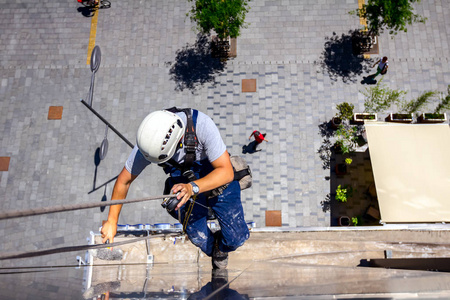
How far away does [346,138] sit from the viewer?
10633 millimetres

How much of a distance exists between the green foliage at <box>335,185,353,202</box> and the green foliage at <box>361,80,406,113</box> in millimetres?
2749

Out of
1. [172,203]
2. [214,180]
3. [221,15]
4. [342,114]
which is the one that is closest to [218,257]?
[214,180]

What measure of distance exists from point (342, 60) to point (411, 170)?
5103mm

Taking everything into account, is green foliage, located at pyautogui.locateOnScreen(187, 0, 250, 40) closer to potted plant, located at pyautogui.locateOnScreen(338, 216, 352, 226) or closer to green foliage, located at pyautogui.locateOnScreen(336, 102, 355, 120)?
green foliage, located at pyautogui.locateOnScreen(336, 102, 355, 120)

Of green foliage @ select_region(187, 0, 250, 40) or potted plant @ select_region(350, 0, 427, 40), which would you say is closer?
potted plant @ select_region(350, 0, 427, 40)

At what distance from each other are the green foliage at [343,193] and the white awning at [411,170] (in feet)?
4.67

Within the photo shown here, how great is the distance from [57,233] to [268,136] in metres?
7.90

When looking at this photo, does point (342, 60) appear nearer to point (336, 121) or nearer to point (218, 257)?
point (336, 121)

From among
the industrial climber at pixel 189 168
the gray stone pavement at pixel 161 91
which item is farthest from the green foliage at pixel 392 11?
the industrial climber at pixel 189 168

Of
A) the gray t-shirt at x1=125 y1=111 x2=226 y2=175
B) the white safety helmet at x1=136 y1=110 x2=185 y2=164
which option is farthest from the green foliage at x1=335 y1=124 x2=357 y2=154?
the white safety helmet at x1=136 y1=110 x2=185 y2=164

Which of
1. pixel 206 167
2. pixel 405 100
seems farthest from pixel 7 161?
pixel 405 100

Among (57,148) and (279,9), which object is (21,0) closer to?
(57,148)

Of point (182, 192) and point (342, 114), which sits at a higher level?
point (182, 192)

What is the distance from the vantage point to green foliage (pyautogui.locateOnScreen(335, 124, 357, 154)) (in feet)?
34.7
